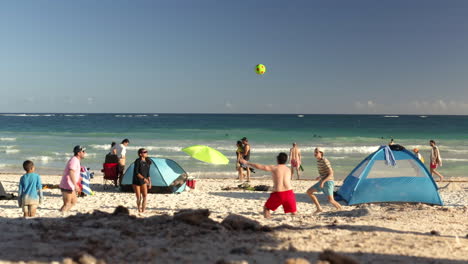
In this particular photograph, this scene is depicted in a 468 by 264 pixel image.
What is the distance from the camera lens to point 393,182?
10359 mm

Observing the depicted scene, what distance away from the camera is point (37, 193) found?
7773mm

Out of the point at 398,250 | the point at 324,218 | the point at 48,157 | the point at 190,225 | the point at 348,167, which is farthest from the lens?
the point at 48,157

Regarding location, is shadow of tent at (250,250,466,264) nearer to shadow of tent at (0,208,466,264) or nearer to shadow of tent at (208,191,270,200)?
shadow of tent at (0,208,466,264)

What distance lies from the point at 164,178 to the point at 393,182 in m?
6.30

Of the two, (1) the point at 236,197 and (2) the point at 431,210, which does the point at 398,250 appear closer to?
(2) the point at 431,210

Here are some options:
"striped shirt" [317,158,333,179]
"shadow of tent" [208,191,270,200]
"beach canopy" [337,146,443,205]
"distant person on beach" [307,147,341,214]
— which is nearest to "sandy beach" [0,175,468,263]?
"distant person on beach" [307,147,341,214]

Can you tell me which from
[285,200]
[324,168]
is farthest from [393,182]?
[285,200]

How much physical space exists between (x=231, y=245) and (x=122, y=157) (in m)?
8.67

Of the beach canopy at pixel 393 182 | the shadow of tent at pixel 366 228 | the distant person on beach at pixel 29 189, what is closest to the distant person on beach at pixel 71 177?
the distant person on beach at pixel 29 189

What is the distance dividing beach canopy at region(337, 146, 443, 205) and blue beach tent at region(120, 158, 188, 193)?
503 centimetres

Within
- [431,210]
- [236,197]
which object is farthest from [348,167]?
[431,210]

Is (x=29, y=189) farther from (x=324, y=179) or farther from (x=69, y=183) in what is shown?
(x=324, y=179)

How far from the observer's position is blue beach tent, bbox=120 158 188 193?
40.9ft

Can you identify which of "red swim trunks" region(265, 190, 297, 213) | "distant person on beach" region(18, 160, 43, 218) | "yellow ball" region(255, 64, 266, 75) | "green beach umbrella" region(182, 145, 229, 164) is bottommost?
"red swim trunks" region(265, 190, 297, 213)
